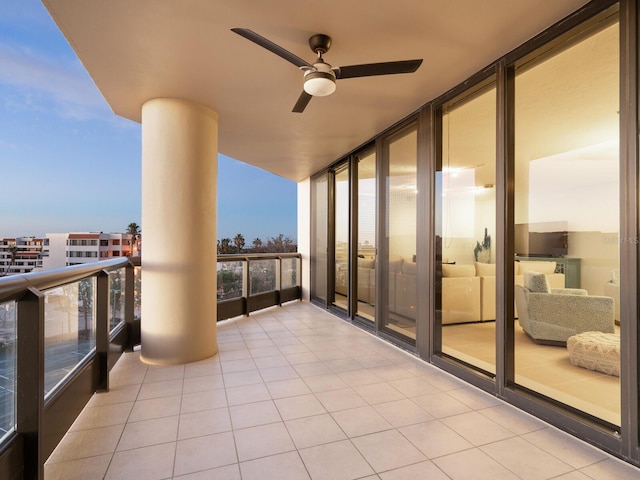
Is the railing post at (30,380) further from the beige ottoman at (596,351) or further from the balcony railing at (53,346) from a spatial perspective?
the beige ottoman at (596,351)

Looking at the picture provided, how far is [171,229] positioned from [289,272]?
3974mm

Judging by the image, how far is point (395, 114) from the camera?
393 cm

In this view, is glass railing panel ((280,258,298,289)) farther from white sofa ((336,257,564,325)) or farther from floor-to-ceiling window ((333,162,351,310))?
white sofa ((336,257,564,325))

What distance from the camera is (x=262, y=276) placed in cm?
639

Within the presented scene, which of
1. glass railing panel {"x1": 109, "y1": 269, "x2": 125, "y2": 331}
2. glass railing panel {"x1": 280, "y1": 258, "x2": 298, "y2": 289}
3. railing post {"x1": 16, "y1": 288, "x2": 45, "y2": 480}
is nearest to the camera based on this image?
railing post {"x1": 16, "y1": 288, "x2": 45, "y2": 480}

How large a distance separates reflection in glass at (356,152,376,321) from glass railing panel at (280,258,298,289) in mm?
2047

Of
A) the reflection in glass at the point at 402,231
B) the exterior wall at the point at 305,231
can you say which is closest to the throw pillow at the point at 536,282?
the reflection in glass at the point at 402,231

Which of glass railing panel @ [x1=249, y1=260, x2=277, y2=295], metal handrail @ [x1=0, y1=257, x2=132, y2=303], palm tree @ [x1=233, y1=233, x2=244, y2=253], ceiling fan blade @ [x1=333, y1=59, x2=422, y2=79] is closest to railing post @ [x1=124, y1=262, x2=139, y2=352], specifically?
metal handrail @ [x1=0, y1=257, x2=132, y2=303]

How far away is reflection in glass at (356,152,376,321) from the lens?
5.08 m

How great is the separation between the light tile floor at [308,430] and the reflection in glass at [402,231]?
80 centimetres

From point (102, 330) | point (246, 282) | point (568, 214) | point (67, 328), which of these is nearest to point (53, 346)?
point (67, 328)

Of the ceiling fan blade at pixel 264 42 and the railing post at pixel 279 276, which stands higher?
the ceiling fan blade at pixel 264 42

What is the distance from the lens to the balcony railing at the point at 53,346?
1.48m

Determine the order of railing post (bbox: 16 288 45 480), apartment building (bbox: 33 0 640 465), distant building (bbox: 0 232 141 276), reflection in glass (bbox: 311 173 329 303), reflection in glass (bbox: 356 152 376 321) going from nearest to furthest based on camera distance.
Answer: railing post (bbox: 16 288 45 480), apartment building (bbox: 33 0 640 465), distant building (bbox: 0 232 141 276), reflection in glass (bbox: 356 152 376 321), reflection in glass (bbox: 311 173 329 303)
